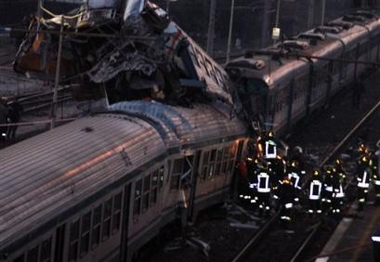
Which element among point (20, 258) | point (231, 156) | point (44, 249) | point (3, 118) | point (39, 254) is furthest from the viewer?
point (3, 118)

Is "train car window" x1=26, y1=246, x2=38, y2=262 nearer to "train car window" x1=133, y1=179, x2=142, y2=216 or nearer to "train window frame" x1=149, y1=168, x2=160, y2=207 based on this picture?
"train car window" x1=133, y1=179, x2=142, y2=216

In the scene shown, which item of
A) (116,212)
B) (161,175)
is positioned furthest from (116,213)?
(161,175)

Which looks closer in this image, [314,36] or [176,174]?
[176,174]

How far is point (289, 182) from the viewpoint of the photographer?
17.4 m

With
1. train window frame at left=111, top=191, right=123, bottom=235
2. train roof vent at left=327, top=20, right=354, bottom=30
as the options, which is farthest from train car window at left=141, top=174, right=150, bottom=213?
train roof vent at left=327, top=20, right=354, bottom=30

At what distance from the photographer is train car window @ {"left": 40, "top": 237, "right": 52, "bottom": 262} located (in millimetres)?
9668

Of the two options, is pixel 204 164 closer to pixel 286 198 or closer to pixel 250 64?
pixel 286 198

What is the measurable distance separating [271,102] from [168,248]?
8.13 metres

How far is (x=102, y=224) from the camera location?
11.8 metres

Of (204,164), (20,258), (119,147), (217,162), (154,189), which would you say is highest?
Result: (119,147)

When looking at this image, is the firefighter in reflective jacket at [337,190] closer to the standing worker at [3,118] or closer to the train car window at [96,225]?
the train car window at [96,225]

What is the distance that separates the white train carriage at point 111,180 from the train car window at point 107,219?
1 centimetres

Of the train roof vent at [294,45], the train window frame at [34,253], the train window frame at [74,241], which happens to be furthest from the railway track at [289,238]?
the train roof vent at [294,45]

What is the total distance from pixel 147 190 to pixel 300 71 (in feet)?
44.5
